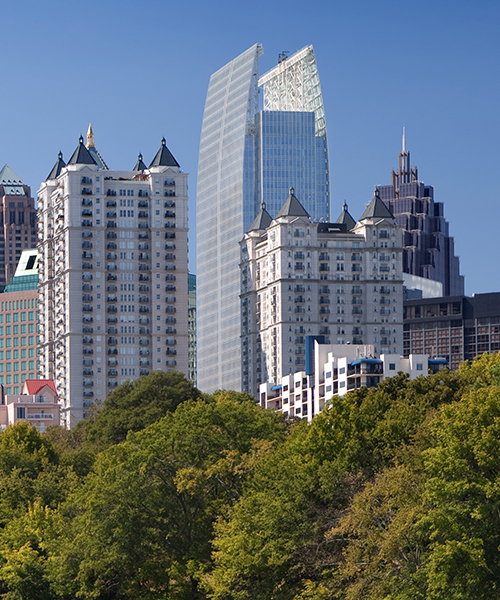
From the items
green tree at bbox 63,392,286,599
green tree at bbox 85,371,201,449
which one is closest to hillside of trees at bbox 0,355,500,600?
green tree at bbox 63,392,286,599

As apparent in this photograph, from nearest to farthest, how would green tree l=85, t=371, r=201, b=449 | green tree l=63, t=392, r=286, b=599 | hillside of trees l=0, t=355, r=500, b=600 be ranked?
hillside of trees l=0, t=355, r=500, b=600, green tree l=63, t=392, r=286, b=599, green tree l=85, t=371, r=201, b=449

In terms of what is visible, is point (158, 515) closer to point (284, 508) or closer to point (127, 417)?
point (284, 508)

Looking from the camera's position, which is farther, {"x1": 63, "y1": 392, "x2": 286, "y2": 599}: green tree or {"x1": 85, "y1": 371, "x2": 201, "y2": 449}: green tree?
{"x1": 85, "y1": 371, "x2": 201, "y2": 449}: green tree

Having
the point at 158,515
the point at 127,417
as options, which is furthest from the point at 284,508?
the point at 127,417

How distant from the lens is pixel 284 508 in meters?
107

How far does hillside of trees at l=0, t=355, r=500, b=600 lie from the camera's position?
3664 inches

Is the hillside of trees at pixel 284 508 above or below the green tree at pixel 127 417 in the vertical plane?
below

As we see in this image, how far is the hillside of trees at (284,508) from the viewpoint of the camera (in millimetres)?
93062

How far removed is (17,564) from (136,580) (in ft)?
53.9

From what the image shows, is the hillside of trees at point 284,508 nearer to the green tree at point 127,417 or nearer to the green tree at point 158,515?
the green tree at point 158,515

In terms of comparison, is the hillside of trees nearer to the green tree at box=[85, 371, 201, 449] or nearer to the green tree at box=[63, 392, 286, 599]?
the green tree at box=[63, 392, 286, 599]

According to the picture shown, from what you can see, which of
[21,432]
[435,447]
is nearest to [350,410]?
[435,447]

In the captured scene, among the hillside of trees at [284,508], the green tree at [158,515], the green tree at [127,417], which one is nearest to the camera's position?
the hillside of trees at [284,508]

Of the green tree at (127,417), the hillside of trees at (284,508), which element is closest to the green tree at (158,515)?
the hillside of trees at (284,508)
